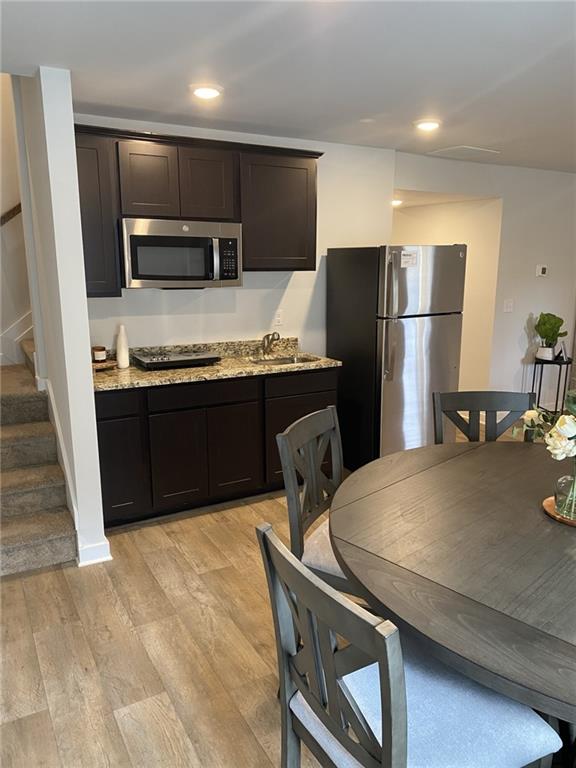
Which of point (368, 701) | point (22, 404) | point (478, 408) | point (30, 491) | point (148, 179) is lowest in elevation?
point (30, 491)

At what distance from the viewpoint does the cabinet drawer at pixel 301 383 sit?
3.67 metres

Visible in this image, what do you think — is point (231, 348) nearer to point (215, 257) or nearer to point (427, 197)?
point (215, 257)

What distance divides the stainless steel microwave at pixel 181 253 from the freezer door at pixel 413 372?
1.16 m

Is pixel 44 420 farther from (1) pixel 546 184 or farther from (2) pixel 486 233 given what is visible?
(1) pixel 546 184

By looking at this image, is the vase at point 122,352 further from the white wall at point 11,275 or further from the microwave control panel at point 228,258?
the white wall at point 11,275

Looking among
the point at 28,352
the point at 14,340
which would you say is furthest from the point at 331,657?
the point at 14,340

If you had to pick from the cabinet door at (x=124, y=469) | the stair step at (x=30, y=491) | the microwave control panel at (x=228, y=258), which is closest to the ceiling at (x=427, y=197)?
the microwave control panel at (x=228, y=258)

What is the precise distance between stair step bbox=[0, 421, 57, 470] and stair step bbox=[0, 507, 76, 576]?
0.41m

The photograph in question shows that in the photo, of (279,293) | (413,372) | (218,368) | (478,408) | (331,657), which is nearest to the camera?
(331,657)

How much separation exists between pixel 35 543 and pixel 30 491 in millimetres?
364

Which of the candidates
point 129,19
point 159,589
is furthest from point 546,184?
point 159,589

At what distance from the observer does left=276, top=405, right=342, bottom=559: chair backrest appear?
6.40 ft

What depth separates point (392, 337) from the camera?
12.8 feet

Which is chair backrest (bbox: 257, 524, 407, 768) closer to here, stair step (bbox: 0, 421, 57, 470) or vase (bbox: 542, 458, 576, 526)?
vase (bbox: 542, 458, 576, 526)
